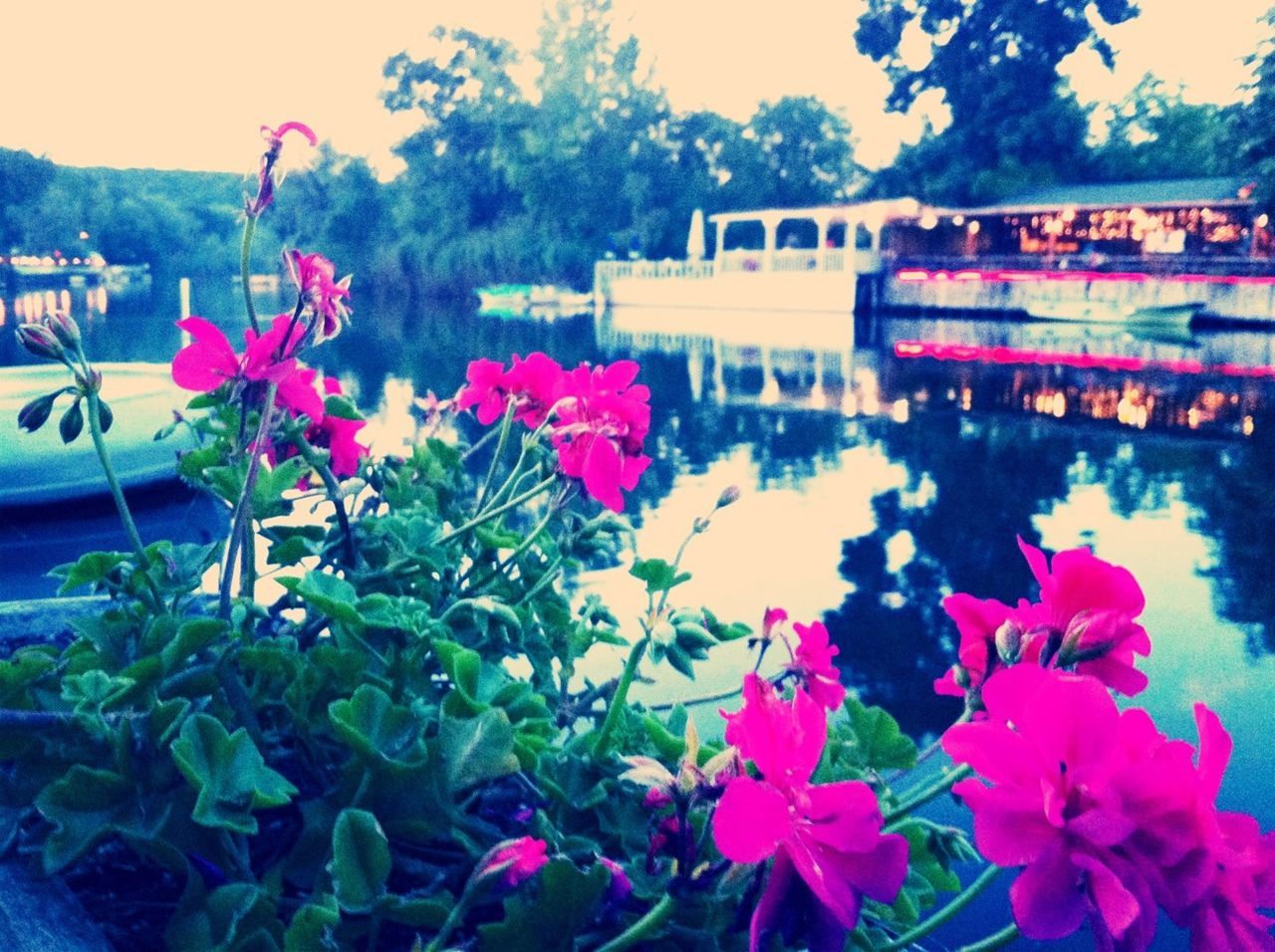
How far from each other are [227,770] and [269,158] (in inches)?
15.8

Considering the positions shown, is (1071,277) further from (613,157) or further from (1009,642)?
(1009,642)

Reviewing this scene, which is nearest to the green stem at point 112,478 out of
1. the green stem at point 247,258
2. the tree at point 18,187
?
the green stem at point 247,258

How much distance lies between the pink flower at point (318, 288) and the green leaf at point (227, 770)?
26 cm

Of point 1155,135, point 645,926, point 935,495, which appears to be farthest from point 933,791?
point 1155,135

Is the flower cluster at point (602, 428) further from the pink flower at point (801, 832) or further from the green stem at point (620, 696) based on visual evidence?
the pink flower at point (801, 832)

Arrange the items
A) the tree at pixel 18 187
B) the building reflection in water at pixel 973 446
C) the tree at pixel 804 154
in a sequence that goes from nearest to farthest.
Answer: the building reflection in water at pixel 973 446 → the tree at pixel 18 187 → the tree at pixel 804 154

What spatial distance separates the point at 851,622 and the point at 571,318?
59.1 ft

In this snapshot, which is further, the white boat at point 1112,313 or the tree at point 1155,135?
the tree at point 1155,135

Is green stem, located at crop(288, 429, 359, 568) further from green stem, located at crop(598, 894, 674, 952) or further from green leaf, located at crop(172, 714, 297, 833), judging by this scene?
green stem, located at crop(598, 894, 674, 952)

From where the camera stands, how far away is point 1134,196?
1983 cm

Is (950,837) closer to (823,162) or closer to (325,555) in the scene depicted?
(325,555)

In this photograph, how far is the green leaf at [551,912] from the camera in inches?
21.4

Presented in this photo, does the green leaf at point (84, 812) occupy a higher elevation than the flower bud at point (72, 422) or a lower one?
lower

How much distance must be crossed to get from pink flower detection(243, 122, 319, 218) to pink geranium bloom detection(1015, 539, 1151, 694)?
52 centimetres
